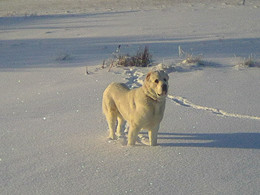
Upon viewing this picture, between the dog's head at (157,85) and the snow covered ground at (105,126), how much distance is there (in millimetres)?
571

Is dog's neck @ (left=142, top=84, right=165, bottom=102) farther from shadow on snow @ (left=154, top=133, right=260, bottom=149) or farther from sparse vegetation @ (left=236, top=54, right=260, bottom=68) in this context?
sparse vegetation @ (left=236, top=54, right=260, bottom=68)

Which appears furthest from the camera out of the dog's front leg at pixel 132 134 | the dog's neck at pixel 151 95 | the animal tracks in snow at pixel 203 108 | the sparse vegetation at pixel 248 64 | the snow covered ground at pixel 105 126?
the sparse vegetation at pixel 248 64

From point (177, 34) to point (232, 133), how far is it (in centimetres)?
804

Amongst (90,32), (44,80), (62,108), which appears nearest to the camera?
(62,108)

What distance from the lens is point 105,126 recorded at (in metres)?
4.75

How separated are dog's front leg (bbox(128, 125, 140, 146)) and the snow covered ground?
0.22 feet

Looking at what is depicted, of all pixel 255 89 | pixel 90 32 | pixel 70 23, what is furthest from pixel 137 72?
pixel 70 23

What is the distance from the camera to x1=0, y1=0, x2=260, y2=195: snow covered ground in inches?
133

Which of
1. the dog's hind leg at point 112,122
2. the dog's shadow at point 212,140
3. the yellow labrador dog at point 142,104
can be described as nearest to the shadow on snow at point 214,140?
the dog's shadow at point 212,140

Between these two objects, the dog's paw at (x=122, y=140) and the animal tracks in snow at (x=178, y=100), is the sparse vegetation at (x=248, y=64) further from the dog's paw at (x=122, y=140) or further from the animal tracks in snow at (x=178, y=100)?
the dog's paw at (x=122, y=140)

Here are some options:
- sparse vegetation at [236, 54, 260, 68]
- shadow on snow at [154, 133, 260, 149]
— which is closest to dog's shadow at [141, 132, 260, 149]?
shadow on snow at [154, 133, 260, 149]

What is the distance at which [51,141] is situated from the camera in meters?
4.30

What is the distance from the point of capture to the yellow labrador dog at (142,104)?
3658 millimetres

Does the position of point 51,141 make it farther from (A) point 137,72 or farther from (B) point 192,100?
(A) point 137,72
